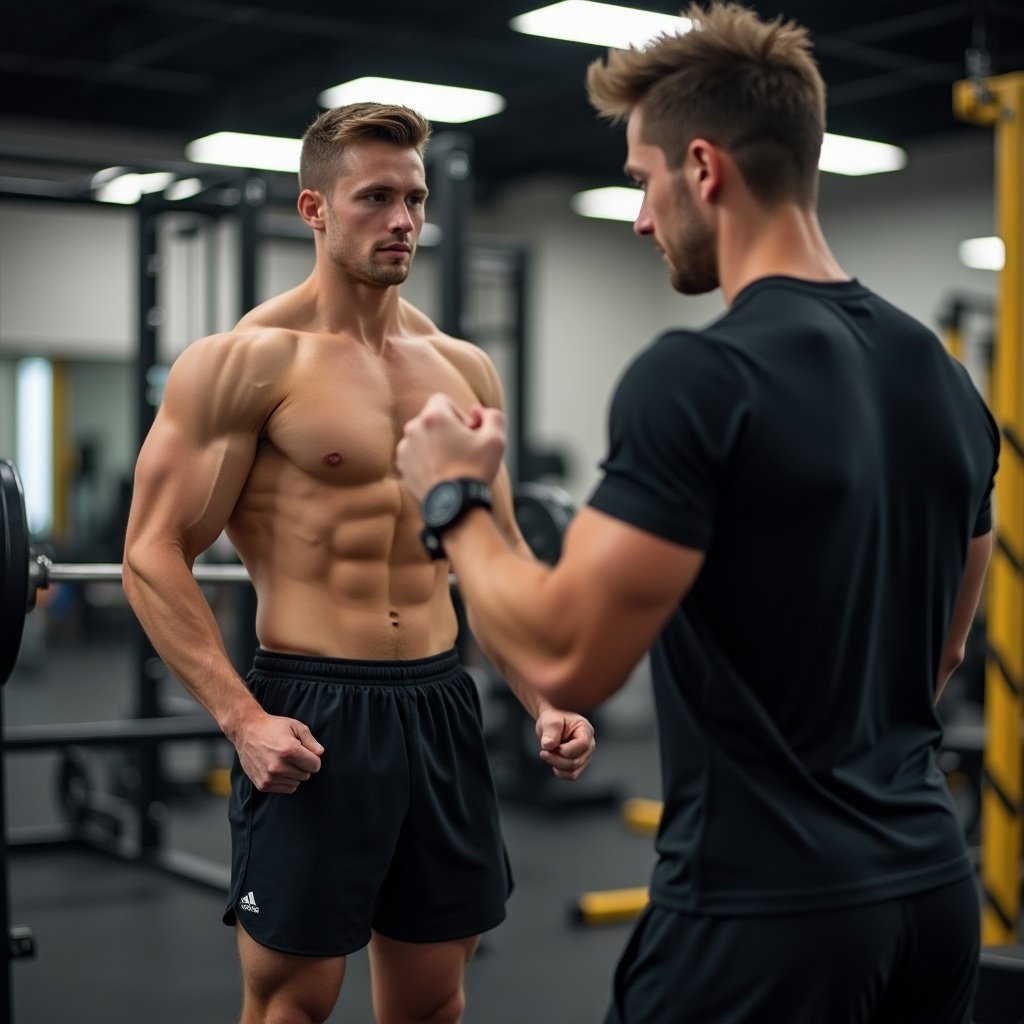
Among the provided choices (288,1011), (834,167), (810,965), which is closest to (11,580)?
(288,1011)

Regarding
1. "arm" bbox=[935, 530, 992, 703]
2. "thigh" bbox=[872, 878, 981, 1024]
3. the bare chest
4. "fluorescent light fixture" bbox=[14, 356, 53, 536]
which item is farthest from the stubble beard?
"fluorescent light fixture" bbox=[14, 356, 53, 536]

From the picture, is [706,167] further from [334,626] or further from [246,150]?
[246,150]

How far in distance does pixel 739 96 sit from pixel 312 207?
3.06 ft

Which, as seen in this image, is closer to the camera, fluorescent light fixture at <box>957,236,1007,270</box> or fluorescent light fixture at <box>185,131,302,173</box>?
fluorescent light fixture at <box>185,131,302,173</box>

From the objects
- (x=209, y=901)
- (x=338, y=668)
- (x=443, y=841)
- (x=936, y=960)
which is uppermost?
(x=338, y=668)

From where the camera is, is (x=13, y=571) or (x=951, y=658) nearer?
(x=951, y=658)

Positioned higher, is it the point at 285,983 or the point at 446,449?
the point at 446,449

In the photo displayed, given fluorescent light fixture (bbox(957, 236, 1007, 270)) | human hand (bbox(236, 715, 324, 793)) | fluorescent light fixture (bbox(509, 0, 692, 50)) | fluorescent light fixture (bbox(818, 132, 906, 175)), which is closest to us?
human hand (bbox(236, 715, 324, 793))

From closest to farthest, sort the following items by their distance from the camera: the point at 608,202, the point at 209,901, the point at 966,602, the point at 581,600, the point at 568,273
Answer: the point at 581,600, the point at 966,602, the point at 209,901, the point at 608,202, the point at 568,273

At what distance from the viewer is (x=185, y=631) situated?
1746 millimetres

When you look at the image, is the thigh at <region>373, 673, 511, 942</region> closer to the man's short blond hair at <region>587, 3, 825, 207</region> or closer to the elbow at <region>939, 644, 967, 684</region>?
the elbow at <region>939, 644, 967, 684</region>

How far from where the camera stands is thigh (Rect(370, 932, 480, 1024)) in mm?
1852

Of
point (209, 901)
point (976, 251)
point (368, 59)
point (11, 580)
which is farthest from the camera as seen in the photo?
point (976, 251)

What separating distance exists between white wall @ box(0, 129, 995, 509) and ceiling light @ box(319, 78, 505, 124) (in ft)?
2.48
